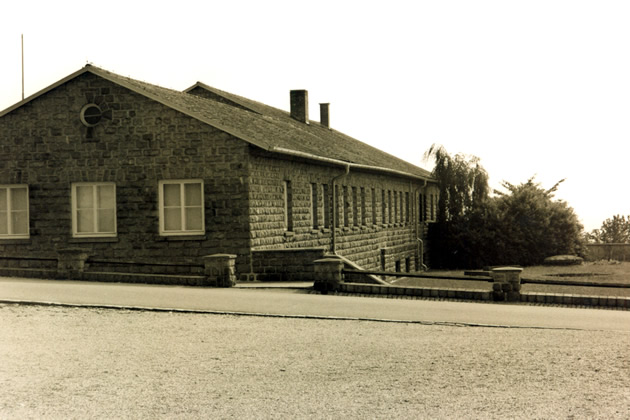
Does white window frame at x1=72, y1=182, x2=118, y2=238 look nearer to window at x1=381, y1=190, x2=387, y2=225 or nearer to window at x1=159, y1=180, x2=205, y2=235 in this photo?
window at x1=159, y1=180, x2=205, y2=235

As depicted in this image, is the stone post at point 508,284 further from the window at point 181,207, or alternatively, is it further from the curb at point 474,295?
the window at point 181,207

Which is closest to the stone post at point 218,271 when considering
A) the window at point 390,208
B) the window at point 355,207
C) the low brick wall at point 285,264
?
the low brick wall at point 285,264

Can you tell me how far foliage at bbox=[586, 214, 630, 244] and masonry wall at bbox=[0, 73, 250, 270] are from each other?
39.2 meters

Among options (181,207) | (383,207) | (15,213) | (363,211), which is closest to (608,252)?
(383,207)

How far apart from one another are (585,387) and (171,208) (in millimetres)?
16109

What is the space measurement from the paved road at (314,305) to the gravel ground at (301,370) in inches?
41.2

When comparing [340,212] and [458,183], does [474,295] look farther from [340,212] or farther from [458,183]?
[458,183]

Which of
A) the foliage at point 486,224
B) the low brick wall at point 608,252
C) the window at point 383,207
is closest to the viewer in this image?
the window at point 383,207

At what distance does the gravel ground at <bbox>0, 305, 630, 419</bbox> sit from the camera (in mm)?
8289

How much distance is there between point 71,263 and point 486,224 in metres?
28.8

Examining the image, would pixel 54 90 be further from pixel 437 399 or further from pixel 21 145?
pixel 437 399

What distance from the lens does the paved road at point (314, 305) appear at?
14984mm

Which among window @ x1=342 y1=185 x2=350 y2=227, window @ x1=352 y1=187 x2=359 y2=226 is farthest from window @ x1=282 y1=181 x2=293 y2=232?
window @ x1=352 y1=187 x2=359 y2=226

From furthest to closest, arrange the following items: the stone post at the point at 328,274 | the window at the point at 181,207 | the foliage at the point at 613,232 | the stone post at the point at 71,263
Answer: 1. the foliage at the point at 613,232
2. the window at the point at 181,207
3. the stone post at the point at 71,263
4. the stone post at the point at 328,274
